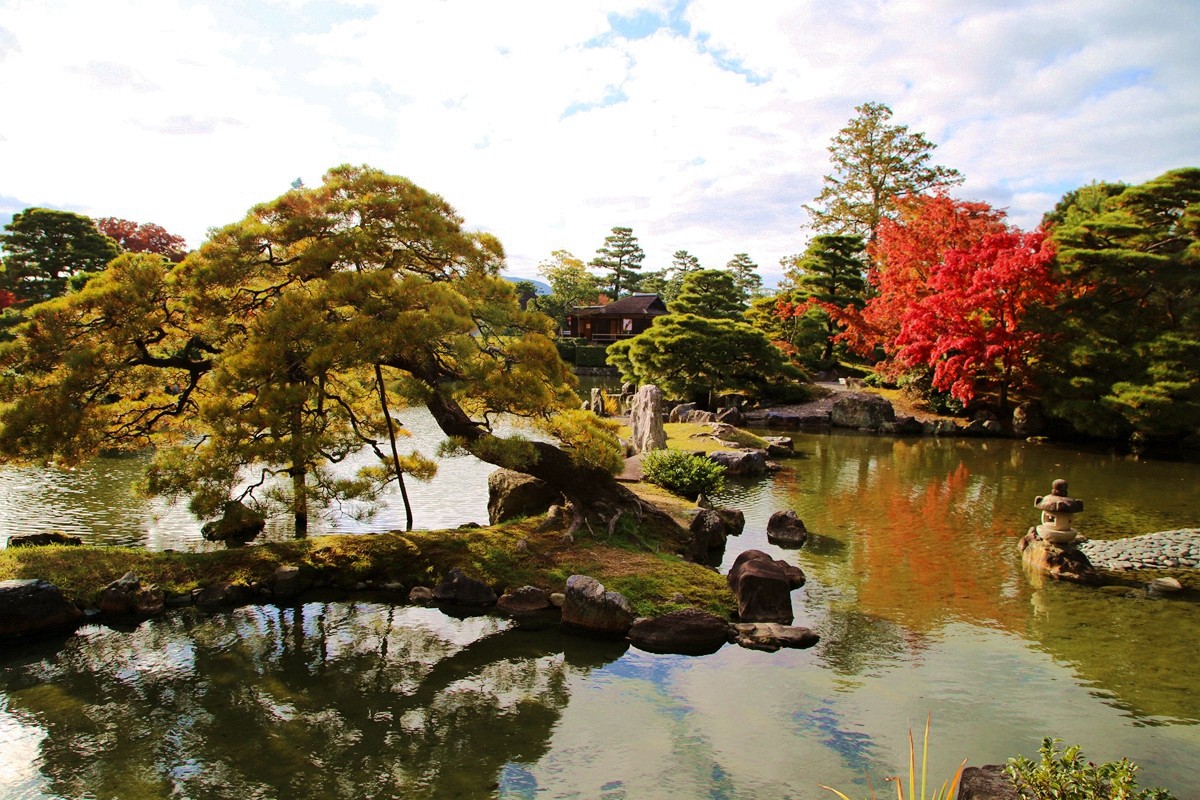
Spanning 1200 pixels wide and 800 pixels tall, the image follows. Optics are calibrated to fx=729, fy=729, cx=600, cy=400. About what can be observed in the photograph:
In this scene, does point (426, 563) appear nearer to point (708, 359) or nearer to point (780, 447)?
point (780, 447)

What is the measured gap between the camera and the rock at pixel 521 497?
11352 mm

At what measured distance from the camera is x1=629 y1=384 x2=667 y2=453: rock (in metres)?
17.7

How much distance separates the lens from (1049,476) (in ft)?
58.2

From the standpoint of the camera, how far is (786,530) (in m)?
11.9

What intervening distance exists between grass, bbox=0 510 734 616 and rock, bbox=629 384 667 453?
7297mm

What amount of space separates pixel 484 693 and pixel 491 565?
8.58 feet

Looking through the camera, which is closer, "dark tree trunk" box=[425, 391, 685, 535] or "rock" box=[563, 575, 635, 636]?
"rock" box=[563, 575, 635, 636]

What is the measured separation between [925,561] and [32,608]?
11470 millimetres

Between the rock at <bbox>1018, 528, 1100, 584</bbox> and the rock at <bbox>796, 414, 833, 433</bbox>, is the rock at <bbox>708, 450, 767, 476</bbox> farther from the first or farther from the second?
the rock at <bbox>796, 414, 833, 433</bbox>

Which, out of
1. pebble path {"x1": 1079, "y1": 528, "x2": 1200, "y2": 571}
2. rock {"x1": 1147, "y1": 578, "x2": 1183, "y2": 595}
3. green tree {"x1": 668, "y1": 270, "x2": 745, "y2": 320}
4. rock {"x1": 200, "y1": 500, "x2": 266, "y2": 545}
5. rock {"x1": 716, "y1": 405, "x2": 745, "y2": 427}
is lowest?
rock {"x1": 1147, "y1": 578, "x2": 1183, "y2": 595}

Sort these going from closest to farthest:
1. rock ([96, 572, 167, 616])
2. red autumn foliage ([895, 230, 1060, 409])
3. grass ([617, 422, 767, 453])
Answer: rock ([96, 572, 167, 616]) < grass ([617, 422, 767, 453]) < red autumn foliage ([895, 230, 1060, 409])

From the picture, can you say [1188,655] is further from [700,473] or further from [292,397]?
[292,397]

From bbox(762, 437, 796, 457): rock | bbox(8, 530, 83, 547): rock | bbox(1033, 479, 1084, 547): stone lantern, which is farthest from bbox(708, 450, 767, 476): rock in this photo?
bbox(8, 530, 83, 547): rock

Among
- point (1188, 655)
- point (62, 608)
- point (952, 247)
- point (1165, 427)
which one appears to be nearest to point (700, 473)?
point (1188, 655)
